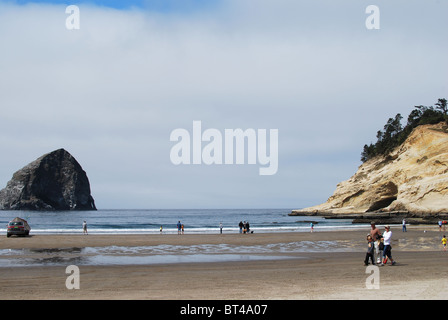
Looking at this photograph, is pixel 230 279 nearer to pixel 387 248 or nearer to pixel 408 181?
pixel 387 248

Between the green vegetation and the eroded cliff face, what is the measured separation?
4343 millimetres

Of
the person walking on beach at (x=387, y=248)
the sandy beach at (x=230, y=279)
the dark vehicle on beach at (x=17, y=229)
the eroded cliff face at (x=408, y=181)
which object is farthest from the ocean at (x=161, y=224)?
the person walking on beach at (x=387, y=248)

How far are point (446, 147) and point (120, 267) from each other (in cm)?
8412

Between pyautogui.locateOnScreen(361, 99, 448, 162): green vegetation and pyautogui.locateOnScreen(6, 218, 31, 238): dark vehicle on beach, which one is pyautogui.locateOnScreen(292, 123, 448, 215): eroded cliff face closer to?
pyautogui.locateOnScreen(361, 99, 448, 162): green vegetation

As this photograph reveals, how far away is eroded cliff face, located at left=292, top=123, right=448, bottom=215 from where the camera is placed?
265 ft

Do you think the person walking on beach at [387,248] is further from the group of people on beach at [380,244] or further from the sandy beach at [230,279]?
the sandy beach at [230,279]

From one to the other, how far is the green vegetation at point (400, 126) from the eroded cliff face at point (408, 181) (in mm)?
4343

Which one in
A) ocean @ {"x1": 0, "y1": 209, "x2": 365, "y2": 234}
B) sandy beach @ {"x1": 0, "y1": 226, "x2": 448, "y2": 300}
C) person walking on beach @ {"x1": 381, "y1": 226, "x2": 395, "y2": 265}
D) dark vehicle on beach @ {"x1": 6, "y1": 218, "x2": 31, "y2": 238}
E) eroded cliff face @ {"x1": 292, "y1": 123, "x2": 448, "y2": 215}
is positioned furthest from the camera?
eroded cliff face @ {"x1": 292, "y1": 123, "x2": 448, "y2": 215}

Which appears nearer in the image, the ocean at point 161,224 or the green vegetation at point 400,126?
the ocean at point 161,224

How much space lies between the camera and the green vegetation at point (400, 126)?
114 m

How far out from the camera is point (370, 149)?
13625 cm

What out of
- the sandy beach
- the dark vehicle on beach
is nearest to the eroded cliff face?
the sandy beach
